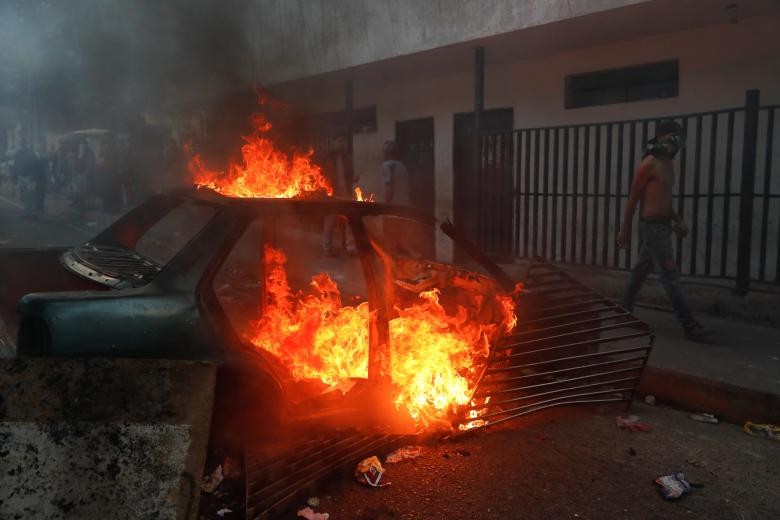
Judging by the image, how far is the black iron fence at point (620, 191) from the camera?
6.43 m

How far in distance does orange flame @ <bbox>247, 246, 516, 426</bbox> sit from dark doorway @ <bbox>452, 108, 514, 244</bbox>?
5.22m

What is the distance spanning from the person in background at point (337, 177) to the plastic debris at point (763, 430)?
6321 mm

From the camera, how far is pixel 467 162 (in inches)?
390

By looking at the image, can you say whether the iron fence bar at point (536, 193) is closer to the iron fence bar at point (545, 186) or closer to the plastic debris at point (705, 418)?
the iron fence bar at point (545, 186)

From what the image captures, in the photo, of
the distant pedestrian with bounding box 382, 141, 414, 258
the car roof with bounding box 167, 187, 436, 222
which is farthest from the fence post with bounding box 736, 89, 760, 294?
the car roof with bounding box 167, 187, 436, 222

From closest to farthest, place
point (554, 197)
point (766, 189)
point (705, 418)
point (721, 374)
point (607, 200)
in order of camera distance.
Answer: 1. point (705, 418)
2. point (721, 374)
3. point (766, 189)
4. point (607, 200)
5. point (554, 197)

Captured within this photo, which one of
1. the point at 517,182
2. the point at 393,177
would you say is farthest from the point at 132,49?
the point at 517,182

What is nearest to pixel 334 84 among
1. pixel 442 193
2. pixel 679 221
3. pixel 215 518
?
pixel 442 193

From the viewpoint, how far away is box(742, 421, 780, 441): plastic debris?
4016 mm

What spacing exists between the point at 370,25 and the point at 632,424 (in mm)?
6936

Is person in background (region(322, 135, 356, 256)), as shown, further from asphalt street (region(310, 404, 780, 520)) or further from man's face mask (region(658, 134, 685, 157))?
asphalt street (region(310, 404, 780, 520))

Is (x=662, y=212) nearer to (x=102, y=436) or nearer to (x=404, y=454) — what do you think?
(x=404, y=454)

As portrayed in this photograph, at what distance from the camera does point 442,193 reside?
10.3 m

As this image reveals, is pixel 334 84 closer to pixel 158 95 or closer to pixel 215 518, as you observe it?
pixel 158 95
